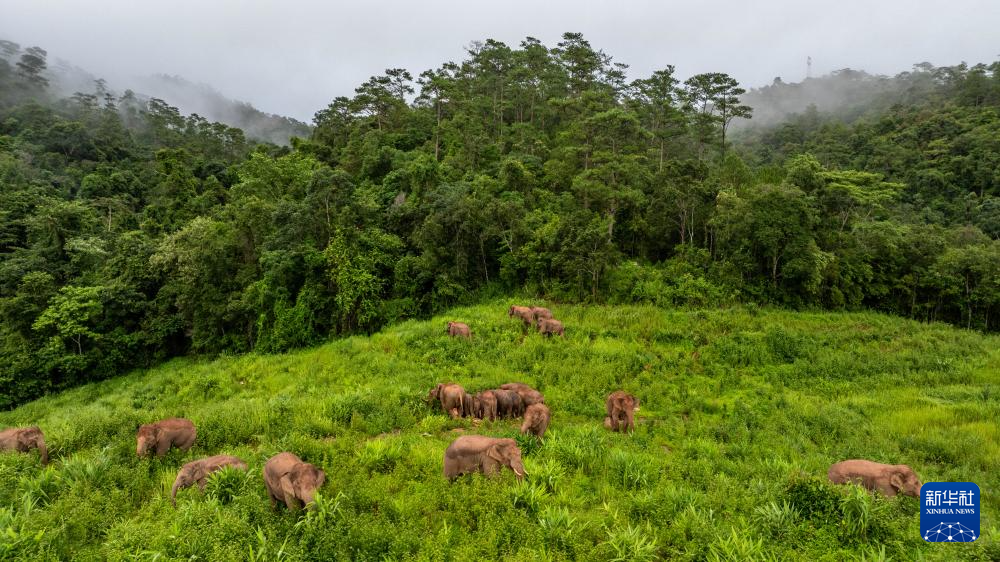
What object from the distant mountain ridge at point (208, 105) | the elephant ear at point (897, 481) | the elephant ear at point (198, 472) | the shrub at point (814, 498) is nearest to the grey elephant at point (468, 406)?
the elephant ear at point (198, 472)

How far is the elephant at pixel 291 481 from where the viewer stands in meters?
6.45

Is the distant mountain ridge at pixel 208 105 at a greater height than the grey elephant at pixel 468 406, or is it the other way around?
the distant mountain ridge at pixel 208 105

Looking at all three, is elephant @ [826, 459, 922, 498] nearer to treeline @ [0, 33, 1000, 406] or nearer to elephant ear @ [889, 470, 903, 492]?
elephant ear @ [889, 470, 903, 492]

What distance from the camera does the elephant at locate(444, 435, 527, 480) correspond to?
23.9 ft

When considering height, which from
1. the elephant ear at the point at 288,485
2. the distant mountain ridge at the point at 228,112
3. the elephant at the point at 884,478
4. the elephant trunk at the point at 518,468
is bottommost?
the elephant at the point at 884,478

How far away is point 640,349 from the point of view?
17.2 m

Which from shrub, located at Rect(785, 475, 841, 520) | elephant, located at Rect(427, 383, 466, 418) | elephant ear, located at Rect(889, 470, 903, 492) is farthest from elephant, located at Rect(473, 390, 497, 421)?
elephant ear, located at Rect(889, 470, 903, 492)

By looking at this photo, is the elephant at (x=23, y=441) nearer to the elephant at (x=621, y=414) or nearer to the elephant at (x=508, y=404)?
the elephant at (x=508, y=404)

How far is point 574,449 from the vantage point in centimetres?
841

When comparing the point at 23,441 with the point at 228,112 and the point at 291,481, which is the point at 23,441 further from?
the point at 228,112

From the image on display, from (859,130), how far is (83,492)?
75.4 m

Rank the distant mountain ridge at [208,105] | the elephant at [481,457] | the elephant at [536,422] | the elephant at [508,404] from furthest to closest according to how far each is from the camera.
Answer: the distant mountain ridge at [208,105], the elephant at [508,404], the elephant at [536,422], the elephant at [481,457]

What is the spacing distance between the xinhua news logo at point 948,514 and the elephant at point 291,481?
8606 millimetres

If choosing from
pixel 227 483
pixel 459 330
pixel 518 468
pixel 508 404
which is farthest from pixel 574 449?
pixel 459 330
